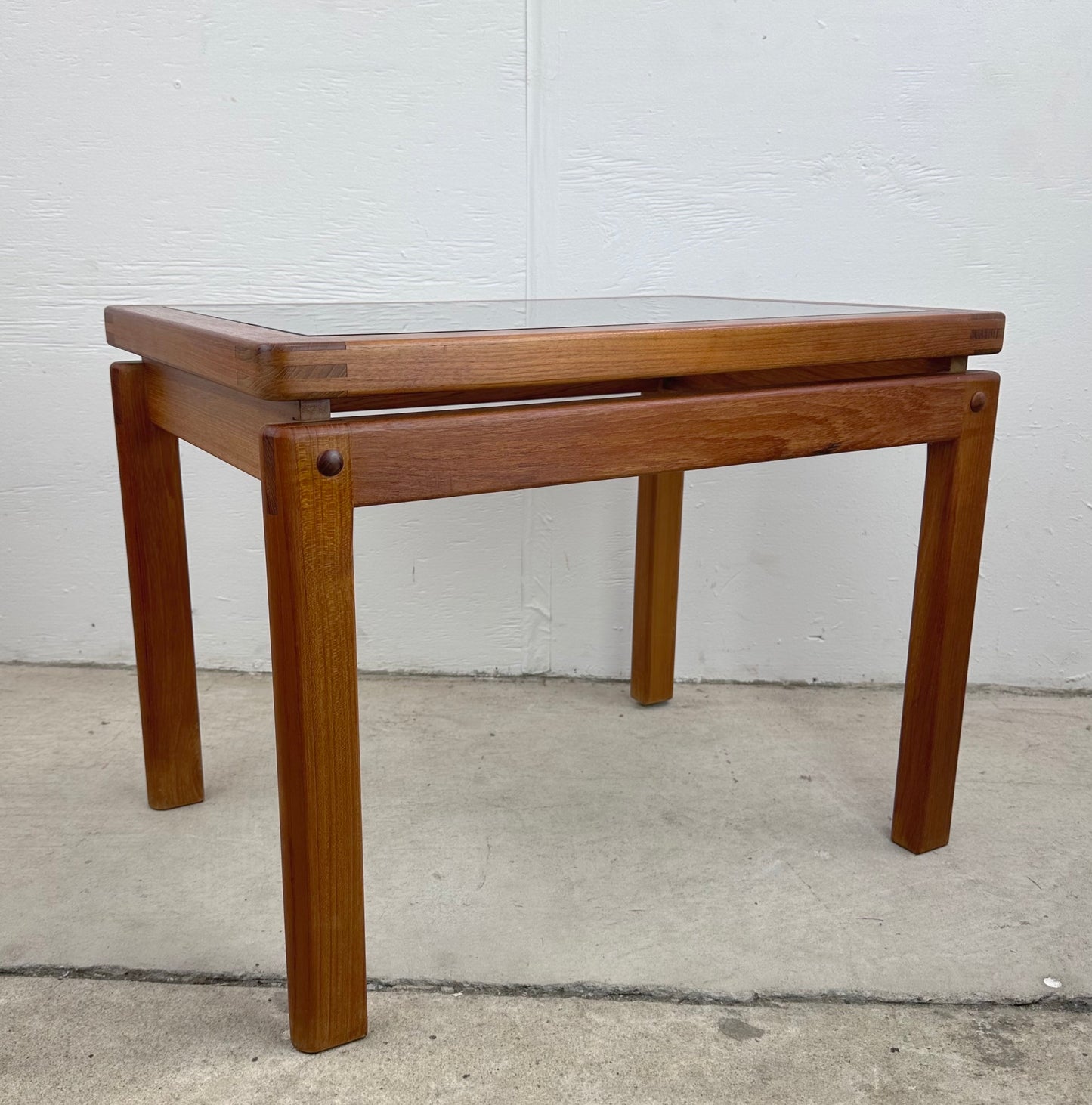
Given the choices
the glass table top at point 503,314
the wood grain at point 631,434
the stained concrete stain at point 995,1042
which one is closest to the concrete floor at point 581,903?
the stained concrete stain at point 995,1042

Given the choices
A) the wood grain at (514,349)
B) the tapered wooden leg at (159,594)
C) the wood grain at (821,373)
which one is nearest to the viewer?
the wood grain at (514,349)

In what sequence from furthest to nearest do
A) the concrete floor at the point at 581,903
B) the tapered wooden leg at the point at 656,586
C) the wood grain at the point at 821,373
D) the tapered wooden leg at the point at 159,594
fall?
the tapered wooden leg at the point at 656,586, the tapered wooden leg at the point at 159,594, the wood grain at the point at 821,373, the concrete floor at the point at 581,903

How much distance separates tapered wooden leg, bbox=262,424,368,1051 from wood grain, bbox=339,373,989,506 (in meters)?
0.04

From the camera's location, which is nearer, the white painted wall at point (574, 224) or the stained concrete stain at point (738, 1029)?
Result: the stained concrete stain at point (738, 1029)

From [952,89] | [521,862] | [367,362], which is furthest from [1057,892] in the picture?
[952,89]

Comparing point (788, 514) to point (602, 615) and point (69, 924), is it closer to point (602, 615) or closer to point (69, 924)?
point (602, 615)

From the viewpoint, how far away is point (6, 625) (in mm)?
1791

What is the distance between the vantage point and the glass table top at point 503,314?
3.11ft

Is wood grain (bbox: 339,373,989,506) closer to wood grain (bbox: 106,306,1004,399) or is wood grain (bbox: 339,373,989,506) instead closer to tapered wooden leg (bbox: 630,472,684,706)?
wood grain (bbox: 106,306,1004,399)

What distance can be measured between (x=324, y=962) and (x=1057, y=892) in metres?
0.75

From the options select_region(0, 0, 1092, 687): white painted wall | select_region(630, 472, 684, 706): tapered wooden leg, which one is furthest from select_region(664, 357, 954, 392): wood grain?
select_region(0, 0, 1092, 687): white painted wall

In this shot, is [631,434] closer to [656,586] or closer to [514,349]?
[514,349]

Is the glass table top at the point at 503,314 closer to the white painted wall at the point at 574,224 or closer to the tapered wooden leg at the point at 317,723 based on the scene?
the tapered wooden leg at the point at 317,723

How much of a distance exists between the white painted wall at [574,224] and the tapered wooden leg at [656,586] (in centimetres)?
14
